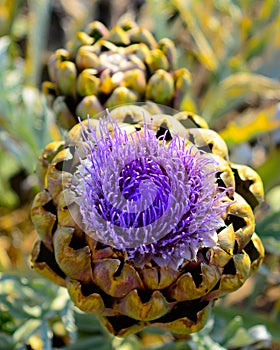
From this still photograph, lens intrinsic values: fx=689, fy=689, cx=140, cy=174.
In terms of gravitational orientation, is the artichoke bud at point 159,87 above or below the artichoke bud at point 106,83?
below

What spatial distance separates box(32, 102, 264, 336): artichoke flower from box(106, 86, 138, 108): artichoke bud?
0.40 ft

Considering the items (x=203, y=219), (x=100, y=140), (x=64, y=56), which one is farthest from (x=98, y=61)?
(x=203, y=219)

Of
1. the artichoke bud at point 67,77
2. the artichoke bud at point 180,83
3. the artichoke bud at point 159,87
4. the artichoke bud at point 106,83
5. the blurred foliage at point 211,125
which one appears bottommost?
the blurred foliage at point 211,125

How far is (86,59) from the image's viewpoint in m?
1.02

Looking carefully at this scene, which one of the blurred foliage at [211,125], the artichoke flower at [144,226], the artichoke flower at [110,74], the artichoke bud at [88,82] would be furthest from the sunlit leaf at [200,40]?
the artichoke flower at [144,226]

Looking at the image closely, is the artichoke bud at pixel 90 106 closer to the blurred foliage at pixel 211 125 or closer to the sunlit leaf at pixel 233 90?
the blurred foliage at pixel 211 125

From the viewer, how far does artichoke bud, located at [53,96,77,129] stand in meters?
1.04

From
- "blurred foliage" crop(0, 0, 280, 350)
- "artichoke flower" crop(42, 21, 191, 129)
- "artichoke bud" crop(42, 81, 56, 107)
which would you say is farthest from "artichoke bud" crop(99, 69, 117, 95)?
"blurred foliage" crop(0, 0, 280, 350)

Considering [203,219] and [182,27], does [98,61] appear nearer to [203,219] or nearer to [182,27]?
[203,219]

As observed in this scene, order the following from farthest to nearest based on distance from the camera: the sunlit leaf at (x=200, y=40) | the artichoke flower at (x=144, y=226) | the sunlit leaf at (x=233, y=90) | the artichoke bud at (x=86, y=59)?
the sunlit leaf at (x=200, y=40), the sunlit leaf at (x=233, y=90), the artichoke bud at (x=86, y=59), the artichoke flower at (x=144, y=226)

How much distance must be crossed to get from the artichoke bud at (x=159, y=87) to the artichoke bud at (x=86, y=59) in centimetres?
9

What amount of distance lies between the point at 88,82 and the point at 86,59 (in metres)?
0.04

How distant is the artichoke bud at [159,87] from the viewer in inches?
39.8

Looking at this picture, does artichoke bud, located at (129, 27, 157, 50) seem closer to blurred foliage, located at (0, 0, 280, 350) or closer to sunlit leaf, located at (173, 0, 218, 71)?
blurred foliage, located at (0, 0, 280, 350)
